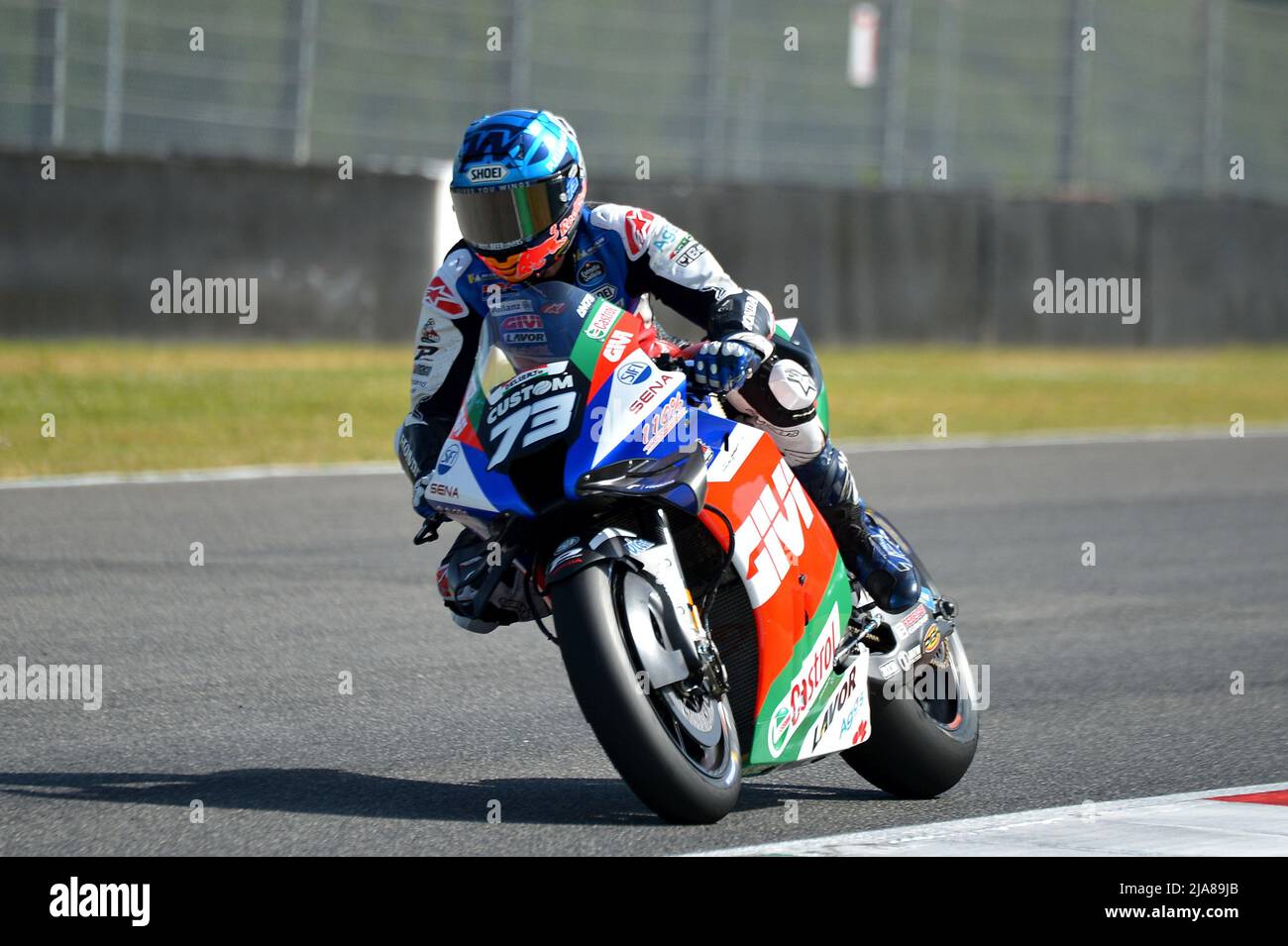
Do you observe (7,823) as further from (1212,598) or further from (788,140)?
(788,140)

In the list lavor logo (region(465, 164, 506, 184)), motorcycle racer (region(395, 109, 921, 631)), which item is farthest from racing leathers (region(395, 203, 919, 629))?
lavor logo (region(465, 164, 506, 184))

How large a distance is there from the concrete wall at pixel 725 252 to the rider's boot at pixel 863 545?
430 inches

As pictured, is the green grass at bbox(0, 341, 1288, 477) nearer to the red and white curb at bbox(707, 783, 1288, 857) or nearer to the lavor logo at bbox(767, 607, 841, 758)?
the lavor logo at bbox(767, 607, 841, 758)

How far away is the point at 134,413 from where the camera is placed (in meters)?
13.3

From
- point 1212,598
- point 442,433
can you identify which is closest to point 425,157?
point 1212,598

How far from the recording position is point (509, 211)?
4484mm

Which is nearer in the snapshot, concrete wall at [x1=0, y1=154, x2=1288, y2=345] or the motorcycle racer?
the motorcycle racer

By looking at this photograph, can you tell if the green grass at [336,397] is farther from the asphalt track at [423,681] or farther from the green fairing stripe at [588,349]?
the green fairing stripe at [588,349]

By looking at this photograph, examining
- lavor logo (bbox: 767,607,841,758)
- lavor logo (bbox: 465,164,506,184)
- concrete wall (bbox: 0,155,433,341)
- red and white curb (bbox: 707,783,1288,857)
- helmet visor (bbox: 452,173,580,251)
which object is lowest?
red and white curb (bbox: 707,783,1288,857)

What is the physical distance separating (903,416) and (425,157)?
5328 millimetres

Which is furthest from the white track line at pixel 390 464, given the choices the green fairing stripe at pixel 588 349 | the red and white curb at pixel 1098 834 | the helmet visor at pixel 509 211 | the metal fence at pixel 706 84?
the red and white curb at pixel 1098 834

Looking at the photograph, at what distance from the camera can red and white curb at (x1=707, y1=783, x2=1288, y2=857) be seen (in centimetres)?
428

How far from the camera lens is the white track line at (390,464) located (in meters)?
10.9

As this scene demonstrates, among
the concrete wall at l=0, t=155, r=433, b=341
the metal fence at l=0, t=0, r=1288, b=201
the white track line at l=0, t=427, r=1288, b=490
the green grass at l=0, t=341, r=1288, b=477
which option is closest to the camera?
the white track line at l=0, t=427, r=1288, b=490
